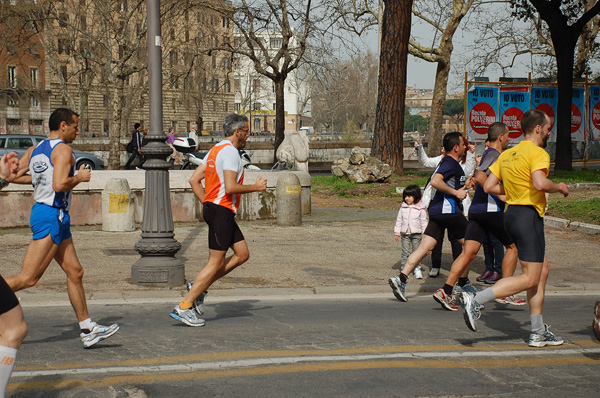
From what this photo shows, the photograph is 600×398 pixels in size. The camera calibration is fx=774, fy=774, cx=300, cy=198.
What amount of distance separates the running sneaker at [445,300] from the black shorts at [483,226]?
649 mm

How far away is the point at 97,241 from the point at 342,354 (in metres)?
7.45

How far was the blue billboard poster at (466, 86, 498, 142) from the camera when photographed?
87.0ft

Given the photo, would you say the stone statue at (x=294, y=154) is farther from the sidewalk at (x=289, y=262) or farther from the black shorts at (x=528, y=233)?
the black shorts at (x=528, y=233)

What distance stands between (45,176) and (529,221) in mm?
3931

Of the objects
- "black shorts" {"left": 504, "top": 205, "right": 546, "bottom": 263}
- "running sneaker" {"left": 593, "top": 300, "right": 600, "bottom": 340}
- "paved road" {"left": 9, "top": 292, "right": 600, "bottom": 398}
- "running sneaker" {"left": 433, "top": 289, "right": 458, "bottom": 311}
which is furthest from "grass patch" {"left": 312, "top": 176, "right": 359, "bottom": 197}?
"black shorts" {"left": 504, "top": 205, "right": 546, "bottom": 263}

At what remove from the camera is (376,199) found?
1966cm

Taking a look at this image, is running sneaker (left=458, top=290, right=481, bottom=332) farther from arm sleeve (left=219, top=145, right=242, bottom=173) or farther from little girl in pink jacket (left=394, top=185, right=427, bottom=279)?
little girl in pink jacket (left=394, top=185, right=427, bottom=279)

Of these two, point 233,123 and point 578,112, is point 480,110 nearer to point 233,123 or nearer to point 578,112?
point 578,112

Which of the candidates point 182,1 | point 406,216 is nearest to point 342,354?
point 406,216

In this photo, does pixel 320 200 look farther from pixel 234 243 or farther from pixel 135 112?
pixel 135 112

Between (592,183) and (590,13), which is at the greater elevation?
(590,13)

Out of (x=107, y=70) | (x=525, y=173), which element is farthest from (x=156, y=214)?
(x=107, y=70)

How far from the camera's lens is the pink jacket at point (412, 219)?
9984 mm

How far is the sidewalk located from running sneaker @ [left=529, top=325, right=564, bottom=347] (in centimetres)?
306
